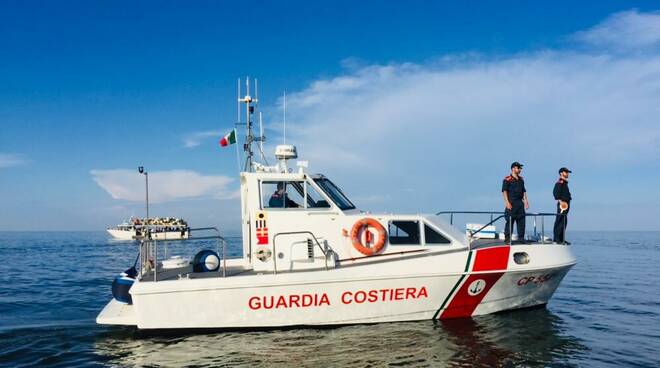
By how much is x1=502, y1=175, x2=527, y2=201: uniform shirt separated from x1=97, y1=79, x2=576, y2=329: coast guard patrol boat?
89 cm

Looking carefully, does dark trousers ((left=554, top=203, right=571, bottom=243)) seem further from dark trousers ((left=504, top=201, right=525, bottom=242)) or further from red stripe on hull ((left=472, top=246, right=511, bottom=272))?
red stripe on hull ((left=472, top=246, right=511, bottom=272))

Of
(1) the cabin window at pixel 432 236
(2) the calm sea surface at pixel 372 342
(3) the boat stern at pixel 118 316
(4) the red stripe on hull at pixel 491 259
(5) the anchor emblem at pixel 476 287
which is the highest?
(1) the cabin window at pixel 432 236

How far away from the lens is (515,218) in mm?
8828

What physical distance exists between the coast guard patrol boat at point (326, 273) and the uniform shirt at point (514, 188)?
2.91 feet

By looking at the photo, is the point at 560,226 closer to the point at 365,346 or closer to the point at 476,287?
the point at 476,287

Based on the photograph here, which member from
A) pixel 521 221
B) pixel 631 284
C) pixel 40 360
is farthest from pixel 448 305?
pixel 631 284

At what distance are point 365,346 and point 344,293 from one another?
36.1 inches

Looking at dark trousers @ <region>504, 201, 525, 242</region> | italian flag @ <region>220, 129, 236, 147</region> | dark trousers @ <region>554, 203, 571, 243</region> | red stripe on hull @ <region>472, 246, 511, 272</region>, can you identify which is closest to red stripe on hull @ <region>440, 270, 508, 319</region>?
red stripe on hull @ <region>472, 246, 511, 272</region>

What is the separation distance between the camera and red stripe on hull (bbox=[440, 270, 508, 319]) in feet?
25.7

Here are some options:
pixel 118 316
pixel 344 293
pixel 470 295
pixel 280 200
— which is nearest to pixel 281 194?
pixel 280 200

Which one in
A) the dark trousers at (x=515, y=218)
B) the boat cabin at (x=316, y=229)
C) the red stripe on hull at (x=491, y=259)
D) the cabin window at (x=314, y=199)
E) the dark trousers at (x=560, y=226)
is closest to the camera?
the red stripe on hull at (x=491, y=259)

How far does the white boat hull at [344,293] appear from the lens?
7254 mm

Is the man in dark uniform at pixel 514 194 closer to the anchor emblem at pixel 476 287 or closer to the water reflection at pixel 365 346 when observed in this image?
the anchor emblem at pixel 476 287

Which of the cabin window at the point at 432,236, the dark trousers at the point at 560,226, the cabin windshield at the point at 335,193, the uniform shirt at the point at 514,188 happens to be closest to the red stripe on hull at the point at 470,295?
the cabin window at the point at 432,236
